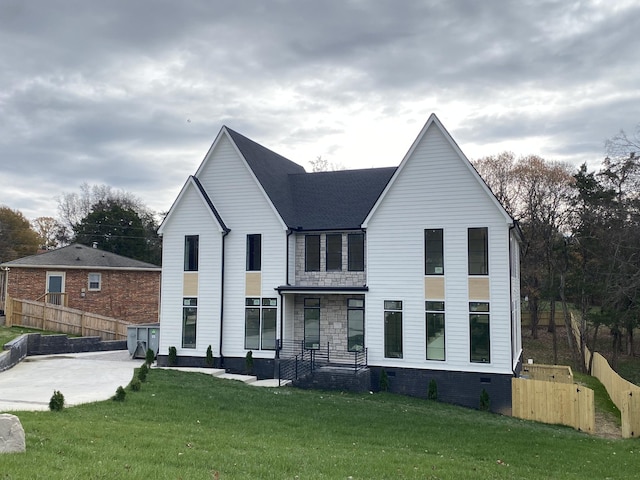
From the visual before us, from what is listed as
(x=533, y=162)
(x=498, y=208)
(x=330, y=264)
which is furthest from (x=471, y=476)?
(x=533, y=162)

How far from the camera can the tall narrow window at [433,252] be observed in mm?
19594

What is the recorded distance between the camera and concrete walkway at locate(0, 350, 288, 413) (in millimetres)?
13352

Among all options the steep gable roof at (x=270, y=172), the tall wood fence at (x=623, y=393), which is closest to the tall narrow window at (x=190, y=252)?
the steep gable roof at (x=270, y=172)

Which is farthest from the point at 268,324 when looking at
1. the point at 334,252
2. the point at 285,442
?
the point at 285,442

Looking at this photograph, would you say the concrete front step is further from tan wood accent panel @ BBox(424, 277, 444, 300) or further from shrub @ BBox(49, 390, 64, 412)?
shrub @ BBox(49, 390, 64, 412)

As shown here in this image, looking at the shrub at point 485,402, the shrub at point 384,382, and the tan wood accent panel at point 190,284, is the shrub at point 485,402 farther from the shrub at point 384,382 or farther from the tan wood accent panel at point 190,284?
the tan wood accent panel at point 190,284

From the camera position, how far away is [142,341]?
23.4 metres

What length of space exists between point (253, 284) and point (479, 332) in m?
8.74

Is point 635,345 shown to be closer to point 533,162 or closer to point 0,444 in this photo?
point 533,162

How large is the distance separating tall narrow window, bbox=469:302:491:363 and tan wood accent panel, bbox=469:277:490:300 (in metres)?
0.24

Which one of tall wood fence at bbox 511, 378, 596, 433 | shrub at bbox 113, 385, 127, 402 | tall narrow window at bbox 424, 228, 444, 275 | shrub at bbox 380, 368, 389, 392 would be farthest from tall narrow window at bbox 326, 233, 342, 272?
shrub at bbox 113, 385, 127, 402

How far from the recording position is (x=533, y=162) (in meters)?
39.9

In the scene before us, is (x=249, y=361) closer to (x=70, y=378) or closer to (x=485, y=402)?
(x=70, y=378)

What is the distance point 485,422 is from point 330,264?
8.88 meters
